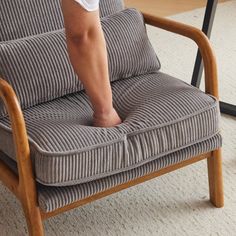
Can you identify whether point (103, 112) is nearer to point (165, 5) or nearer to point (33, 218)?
point (33, 218)

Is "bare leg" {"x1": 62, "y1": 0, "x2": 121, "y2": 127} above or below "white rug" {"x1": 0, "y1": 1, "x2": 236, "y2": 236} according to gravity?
above

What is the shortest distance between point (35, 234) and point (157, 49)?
1.76m

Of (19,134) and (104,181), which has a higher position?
(19,134)

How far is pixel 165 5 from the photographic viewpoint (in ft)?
12.3

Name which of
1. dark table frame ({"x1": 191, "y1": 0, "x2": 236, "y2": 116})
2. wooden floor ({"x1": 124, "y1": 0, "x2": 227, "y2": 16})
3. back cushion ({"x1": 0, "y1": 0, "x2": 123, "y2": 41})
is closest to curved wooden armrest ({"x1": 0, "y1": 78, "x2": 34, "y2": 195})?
Answer: back cushion ({"x1": 0, "y1": 0, "x2": 123, "y2": 41})

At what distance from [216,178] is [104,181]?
1.48 feet

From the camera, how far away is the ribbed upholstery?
144 cm

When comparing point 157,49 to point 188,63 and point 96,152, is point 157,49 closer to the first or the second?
point 188,63

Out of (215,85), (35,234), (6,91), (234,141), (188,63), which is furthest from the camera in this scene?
(188,63)

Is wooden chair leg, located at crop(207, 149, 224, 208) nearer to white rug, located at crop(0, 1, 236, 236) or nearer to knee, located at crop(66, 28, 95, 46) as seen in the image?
white rug, located at crop(0, 1, 236, 236)

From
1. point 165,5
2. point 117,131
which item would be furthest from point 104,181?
point 165,5

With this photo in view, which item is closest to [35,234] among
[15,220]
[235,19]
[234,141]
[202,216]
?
[15,220]

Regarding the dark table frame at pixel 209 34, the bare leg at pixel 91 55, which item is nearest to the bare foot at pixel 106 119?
the bare leg at pixel 91 55

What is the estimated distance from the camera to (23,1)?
69.8 inches
